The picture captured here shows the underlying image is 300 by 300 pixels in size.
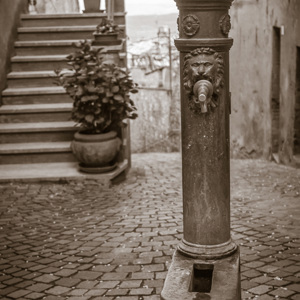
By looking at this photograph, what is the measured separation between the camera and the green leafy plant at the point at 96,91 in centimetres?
750

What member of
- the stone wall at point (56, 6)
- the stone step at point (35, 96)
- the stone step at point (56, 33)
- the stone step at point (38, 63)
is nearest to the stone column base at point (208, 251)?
the stone step at point (35, 96)

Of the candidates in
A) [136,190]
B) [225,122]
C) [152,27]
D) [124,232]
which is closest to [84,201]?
[136,190]

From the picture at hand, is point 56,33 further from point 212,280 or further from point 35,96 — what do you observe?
point 212,280

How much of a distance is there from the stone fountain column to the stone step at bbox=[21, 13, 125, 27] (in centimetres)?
717

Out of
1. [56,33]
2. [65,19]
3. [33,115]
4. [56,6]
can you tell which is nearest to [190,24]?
[33,115]

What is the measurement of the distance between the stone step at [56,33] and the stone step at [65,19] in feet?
1.01

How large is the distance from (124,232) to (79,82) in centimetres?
265

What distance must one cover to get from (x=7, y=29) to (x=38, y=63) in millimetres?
786

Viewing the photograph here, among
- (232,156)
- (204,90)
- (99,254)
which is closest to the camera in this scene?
(204,90)

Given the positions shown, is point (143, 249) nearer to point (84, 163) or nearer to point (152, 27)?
point (84, 163)

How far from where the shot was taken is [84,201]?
680cm

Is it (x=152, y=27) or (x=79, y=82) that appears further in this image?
(x=152, y=27)

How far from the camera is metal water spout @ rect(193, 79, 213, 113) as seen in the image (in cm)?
304

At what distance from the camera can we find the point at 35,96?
905 centimetres
